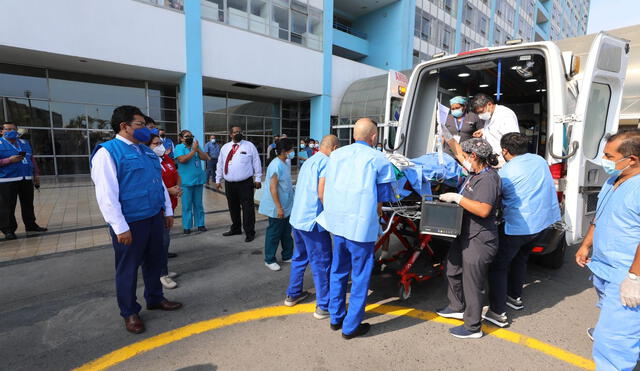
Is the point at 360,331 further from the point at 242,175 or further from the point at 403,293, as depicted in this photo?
the point at 242,175

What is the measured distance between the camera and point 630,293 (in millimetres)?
1795

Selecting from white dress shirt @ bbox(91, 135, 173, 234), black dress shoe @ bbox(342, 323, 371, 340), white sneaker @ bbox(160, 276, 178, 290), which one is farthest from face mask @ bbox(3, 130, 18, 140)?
black dress shoe @ bbox(342, 323, 371, 340)

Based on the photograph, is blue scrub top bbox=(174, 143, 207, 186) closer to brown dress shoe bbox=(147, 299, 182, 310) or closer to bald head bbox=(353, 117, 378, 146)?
brown dress shoe bbox=(147, 299, 182, 310)

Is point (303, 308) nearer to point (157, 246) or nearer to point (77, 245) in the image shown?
point (157, 246)

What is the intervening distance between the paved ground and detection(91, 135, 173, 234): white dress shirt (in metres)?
0.97

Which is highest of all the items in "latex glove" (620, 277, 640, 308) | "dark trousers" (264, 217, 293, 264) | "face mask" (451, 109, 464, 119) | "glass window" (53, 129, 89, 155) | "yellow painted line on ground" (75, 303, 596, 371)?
"face mask" (451, 109, 464, 119)

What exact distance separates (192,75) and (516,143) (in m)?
11.6

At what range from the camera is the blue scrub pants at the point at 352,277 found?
8.45 ft

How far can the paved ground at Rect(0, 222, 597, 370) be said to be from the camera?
2.39m

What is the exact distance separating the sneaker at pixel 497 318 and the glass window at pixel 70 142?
48.2ft

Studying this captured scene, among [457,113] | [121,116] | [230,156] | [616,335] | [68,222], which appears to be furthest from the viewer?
[68,222]

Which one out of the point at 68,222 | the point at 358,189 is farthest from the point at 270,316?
the point at 68,222

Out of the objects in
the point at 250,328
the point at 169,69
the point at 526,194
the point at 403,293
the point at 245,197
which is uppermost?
the point at 169,69

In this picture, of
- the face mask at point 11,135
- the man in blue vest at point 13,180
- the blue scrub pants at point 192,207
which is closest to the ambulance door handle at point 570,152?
the blue scrub pants at point 192,207
